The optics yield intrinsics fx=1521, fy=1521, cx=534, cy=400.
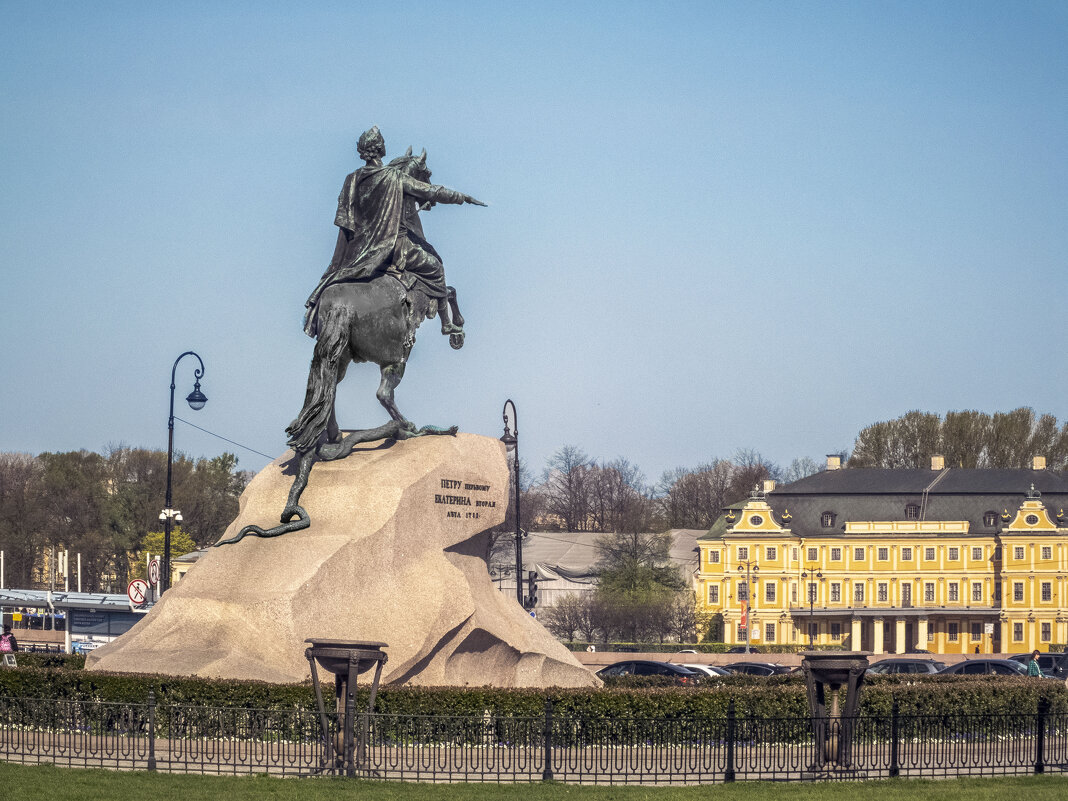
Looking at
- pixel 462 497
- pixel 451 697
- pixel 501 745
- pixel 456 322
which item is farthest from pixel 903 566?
pixel 501 745

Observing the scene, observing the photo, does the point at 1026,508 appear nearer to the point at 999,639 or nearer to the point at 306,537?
the point at 999,639

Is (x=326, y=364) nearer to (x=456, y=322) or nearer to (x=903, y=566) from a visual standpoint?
(x=456, y=322)

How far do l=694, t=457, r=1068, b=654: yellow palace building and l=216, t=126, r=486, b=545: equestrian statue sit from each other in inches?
3012

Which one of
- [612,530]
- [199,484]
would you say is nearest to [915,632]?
[612,530]

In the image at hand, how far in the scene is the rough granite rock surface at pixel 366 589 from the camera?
1955 cm

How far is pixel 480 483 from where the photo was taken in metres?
21.8

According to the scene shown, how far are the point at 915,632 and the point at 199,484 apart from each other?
4584 cm

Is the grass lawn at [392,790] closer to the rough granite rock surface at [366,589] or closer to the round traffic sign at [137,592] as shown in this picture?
the rough granite rock surface at [366,589]

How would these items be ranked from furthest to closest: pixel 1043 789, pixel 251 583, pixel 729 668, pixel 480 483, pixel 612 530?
pixel 612 530
pixel 729 668
pixel 480 483
pixel 251 583
pixel 1043 789

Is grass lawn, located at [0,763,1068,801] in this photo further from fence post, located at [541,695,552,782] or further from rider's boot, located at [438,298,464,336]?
rider's boot, located at [438,298,464,336]

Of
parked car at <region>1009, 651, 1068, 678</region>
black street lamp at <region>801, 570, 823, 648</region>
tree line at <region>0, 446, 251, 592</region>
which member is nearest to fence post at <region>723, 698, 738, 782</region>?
parked car at <region>1009, 651, 1068, 678</region>

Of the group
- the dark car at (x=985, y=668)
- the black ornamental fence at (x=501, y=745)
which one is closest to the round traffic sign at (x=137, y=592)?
the black ornamental fence at (x=501, y=745)

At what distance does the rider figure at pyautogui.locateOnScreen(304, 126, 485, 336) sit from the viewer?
22.1m

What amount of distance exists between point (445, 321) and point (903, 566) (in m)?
79.2
